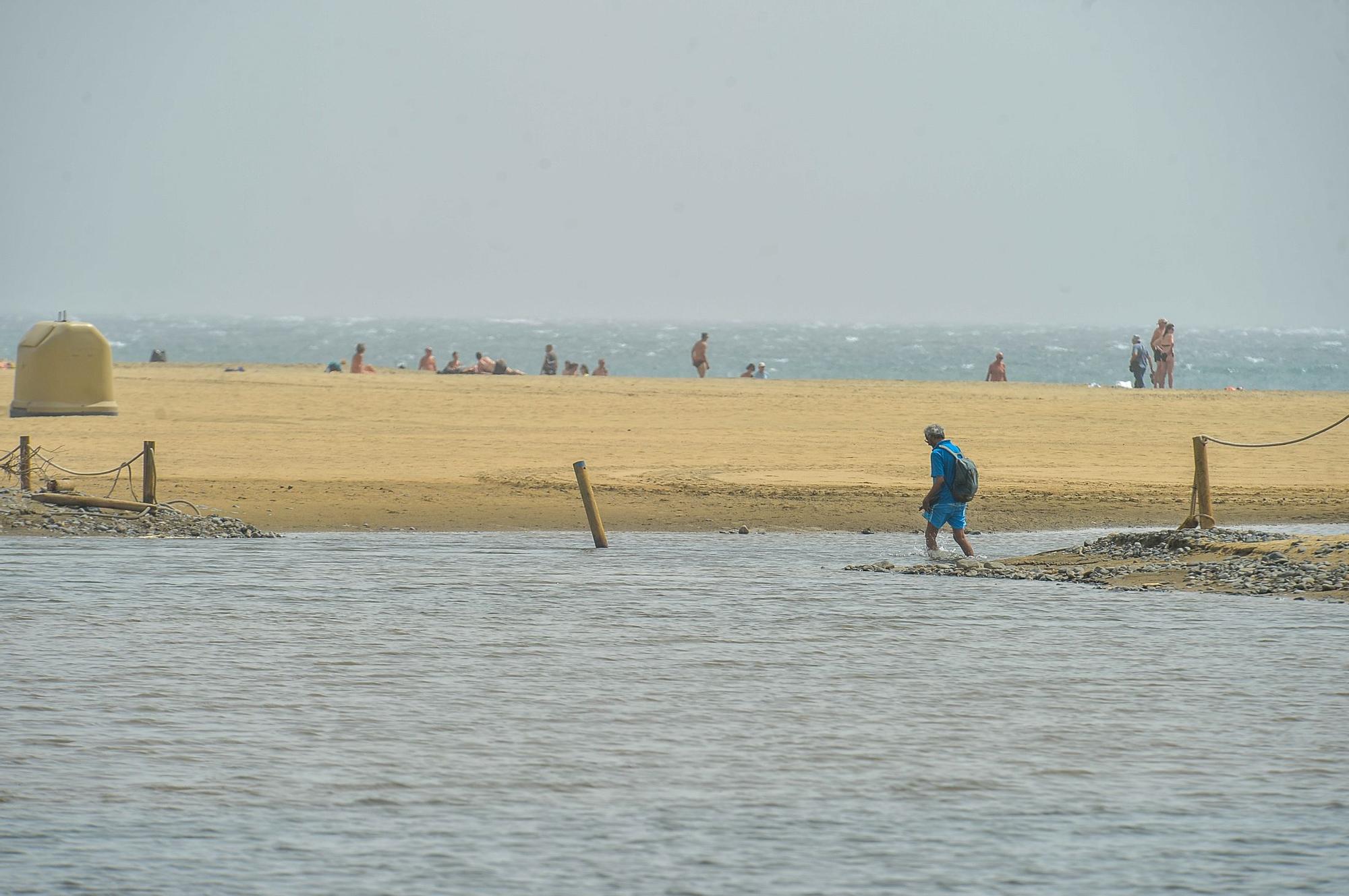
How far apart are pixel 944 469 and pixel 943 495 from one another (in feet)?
0.98

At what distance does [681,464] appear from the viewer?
23.0m

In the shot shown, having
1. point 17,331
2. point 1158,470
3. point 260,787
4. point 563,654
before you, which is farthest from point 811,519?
point 17,331

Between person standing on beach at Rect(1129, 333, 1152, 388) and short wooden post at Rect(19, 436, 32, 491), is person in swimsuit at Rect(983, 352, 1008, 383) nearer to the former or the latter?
person standing on beach at Rect(1129, 333, 1152, 388)

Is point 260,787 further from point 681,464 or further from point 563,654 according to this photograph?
point 681,464

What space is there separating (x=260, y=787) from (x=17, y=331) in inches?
5201

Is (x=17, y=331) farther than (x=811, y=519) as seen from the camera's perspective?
Yes

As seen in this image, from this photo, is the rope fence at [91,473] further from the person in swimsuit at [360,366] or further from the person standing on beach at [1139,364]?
the person standing on beach at [1139,364]

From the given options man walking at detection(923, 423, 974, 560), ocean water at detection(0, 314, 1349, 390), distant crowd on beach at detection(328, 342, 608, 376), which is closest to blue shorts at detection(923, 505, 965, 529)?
man walking at detection(923, 423, 974, 560)

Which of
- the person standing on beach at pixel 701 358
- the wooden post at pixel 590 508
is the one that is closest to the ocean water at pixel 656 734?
the wooden post at pixel 590 508

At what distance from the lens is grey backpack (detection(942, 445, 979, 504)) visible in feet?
49.2

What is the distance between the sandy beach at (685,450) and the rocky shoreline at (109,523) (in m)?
0.69

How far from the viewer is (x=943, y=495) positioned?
15234 mm

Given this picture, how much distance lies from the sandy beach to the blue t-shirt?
3.58 meters

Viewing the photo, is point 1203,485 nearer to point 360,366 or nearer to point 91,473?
point 91,473
